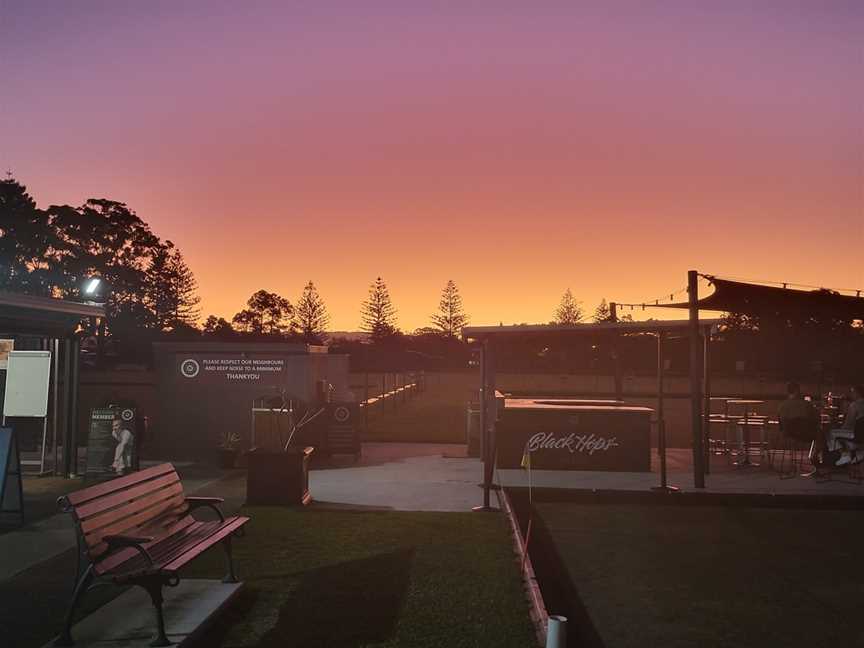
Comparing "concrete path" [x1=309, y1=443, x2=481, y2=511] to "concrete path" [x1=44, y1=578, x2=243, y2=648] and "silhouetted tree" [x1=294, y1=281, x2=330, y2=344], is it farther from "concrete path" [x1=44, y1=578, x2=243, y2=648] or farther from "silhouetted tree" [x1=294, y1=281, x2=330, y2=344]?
"silhouetted tree" [x1=294, y1=281, x2=330, y2=344]

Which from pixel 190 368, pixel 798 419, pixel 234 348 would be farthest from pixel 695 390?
pixel 190 368

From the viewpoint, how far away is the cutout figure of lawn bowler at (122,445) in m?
13.4

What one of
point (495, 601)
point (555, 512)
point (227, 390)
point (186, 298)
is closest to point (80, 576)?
point (495, 601)

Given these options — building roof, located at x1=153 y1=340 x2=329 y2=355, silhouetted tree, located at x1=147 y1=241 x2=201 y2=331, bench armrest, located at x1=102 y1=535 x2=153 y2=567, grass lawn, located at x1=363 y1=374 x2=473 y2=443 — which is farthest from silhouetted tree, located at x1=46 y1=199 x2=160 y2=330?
bench armrest, located at x1=102 y1=535 x2=153 y2=567

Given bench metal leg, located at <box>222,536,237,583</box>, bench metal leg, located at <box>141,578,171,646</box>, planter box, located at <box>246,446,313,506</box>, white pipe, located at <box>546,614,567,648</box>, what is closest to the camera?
white pipe, located at <box>546,614,567,648</box>

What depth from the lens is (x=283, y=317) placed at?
A: 4988 inches

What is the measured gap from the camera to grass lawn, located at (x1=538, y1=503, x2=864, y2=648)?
5.90 metres

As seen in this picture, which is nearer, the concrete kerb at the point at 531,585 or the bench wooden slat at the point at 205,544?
the bench wooden slat at the point at 205,544

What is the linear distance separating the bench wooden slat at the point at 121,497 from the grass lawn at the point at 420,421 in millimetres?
13509

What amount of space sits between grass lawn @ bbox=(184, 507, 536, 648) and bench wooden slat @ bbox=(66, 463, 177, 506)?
112 cm

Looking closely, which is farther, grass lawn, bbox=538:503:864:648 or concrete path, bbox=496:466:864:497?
concrete path, bbox=496:466:864:497

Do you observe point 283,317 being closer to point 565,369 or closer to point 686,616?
point 565,369

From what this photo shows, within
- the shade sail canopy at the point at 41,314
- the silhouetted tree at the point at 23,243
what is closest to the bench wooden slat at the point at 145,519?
the shade sail canopy at the point at 41,314

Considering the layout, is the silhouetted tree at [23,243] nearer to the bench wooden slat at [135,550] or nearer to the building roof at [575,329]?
the building roof at [575,329]
